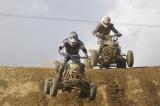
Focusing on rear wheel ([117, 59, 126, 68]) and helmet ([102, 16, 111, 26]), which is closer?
helmet ([102, 16, 111, 26])

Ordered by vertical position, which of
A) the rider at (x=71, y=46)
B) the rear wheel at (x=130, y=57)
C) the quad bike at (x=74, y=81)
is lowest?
the quad bike at (x=74, y=81)

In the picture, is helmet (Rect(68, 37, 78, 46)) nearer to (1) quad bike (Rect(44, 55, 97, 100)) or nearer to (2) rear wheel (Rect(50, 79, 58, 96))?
(1) quad bike (Rect(44, 55, 97, 100))

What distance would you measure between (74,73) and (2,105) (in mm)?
6711

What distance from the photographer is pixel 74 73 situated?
19.6 m

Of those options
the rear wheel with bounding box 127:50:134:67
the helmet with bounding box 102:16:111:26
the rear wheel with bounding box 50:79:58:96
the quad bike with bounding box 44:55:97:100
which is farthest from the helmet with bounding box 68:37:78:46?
the rear wheel with bounding box 127:50:134:67

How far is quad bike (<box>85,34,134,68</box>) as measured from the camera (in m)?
26.0

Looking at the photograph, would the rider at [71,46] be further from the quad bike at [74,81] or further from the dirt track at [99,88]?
the dirt track at [99,88]

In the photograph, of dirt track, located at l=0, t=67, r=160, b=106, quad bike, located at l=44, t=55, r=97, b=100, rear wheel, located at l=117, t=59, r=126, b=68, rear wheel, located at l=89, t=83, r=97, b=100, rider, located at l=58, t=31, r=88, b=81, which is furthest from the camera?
rear wheel, located at l=117, t=59, r=126, b=68

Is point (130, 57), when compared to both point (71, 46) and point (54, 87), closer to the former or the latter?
point (71, 46)

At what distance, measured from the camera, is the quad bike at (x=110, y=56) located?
85.4 feet

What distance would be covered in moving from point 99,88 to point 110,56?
1.74m

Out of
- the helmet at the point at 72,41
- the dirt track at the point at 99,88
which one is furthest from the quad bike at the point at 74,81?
the dirt track at the point at 99,88

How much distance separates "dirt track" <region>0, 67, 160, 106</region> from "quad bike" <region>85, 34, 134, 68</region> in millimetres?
422

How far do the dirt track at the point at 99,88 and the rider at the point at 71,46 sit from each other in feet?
16.2
